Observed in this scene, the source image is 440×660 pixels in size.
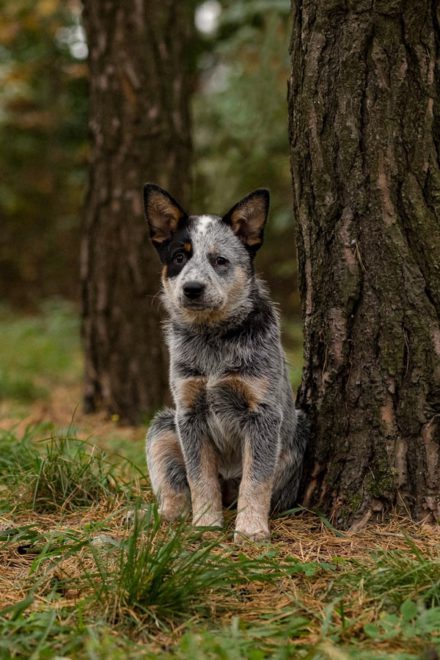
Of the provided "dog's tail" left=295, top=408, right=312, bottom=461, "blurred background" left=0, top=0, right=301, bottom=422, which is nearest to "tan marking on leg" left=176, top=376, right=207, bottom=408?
"dog's tail" left=295, top=408, right=312, bottom=461

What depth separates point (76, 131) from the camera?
1081cm

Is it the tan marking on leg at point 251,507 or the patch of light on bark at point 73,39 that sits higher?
the patch of light on bark at point 73,39

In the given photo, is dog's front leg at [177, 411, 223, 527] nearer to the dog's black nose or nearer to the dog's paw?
the dog's paw

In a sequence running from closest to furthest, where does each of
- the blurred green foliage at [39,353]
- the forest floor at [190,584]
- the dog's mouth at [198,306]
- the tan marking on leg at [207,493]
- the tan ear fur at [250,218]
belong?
the forest floor at [190,584] < the tan marking on leg at [207,493] < the dog's mouth at [198,306] < the tan ear fur at [250,218] < the blurred green foliage at [39,353]

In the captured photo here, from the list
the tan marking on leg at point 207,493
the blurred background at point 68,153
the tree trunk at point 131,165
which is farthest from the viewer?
the blurred background at point 68,153

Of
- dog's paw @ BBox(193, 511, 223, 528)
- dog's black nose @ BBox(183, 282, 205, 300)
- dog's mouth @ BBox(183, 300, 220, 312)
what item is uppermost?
dog's black nose @ BBox(183, 282, 205, 300)

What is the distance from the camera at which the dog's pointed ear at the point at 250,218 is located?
3.98 meters

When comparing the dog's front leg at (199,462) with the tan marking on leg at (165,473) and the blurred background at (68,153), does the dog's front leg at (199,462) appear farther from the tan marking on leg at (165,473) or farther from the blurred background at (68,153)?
the blurred background at (68,153)

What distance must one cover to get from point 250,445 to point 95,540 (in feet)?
2.97

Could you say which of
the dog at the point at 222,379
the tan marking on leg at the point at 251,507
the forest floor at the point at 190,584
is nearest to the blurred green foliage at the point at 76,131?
the dog at the point at 222,379

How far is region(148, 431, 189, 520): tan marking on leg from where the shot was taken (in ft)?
12.7

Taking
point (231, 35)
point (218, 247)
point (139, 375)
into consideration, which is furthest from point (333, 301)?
point (231, 35)

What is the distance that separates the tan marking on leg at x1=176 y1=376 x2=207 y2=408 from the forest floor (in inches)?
22.6

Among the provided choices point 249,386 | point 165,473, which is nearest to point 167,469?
point 165,473
